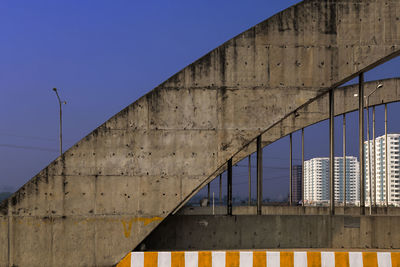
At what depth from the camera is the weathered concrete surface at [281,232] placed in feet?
36.4

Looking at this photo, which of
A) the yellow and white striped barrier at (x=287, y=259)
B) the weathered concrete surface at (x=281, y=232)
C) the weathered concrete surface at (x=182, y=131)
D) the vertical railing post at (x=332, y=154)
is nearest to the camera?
the yellow and white striped barrier at (x=287, y=259)

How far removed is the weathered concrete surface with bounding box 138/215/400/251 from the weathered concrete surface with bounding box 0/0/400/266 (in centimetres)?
96

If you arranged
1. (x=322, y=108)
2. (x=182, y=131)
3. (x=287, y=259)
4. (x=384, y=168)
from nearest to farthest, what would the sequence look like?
(x=287, y=259) < (x=182, y=131) < (x=322, y=108) < (x=384, y=168)

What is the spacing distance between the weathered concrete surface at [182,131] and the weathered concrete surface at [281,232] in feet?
3.16

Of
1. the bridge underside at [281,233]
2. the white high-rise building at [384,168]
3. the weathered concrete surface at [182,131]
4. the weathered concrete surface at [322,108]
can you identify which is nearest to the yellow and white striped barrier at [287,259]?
the bridge underside at [281,233]

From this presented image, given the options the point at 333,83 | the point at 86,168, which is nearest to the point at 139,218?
the point at 86,168

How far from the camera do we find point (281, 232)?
1116 centimetres

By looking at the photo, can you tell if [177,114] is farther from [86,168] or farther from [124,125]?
[86,168]

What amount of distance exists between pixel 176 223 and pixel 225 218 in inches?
52.1

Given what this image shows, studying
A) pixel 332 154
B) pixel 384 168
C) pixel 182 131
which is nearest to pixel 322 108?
pixel 332 154

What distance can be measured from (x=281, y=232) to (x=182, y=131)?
3.78m

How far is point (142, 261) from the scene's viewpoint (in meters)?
9.90

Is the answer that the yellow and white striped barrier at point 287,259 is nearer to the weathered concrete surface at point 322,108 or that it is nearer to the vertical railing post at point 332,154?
the vertical railing post at point 332,154

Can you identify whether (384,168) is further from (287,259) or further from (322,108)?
(287,259)
